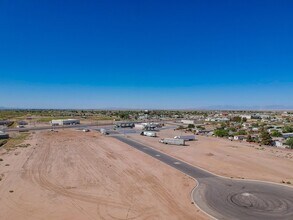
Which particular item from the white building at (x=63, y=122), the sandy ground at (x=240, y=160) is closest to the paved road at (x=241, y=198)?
the sandy ground at (x=240, y=160)

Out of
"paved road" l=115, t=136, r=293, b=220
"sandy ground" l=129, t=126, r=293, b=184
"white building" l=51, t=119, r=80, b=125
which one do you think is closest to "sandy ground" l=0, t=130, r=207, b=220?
"paved road" l=115, t=136, r=293, b=220

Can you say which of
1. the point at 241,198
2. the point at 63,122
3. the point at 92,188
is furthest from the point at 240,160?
the point at 63,122

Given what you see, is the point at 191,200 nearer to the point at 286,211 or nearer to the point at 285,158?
the point at 286,211

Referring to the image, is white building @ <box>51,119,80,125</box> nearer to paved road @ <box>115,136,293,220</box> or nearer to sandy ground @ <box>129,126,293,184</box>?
sandy ground @ <box>129,126,293,184</box>

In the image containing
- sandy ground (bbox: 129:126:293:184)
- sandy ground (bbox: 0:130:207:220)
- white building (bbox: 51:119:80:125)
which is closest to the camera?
sandy ground (bbox: 0:130:207:220)

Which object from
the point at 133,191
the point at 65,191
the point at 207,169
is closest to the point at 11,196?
the point at 65,191

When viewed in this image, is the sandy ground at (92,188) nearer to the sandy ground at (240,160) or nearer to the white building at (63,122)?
the sandy ground at (240,160)

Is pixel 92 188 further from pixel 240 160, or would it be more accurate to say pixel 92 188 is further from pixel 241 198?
pixel 240 160
